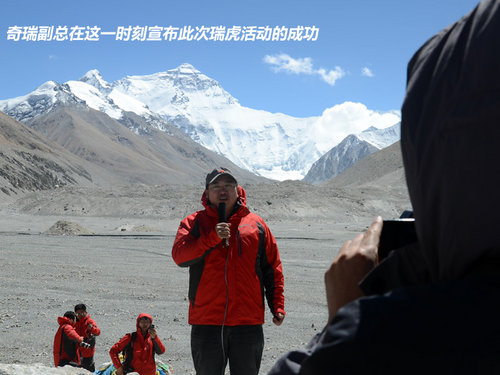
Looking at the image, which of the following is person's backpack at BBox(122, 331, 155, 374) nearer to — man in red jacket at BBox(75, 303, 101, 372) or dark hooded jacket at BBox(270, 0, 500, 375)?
man in red jacket at BBox(75, 303, 101, 372)

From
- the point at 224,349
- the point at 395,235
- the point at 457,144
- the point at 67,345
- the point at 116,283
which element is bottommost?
the point at 116,283

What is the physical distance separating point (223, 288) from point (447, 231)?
11.1 ft

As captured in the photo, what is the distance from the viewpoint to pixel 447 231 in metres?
0.68

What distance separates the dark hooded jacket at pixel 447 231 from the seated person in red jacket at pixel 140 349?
5733 mm

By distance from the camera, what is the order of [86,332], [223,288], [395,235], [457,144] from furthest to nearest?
[86,332]
[223,288]
[395,235]
[457,144]

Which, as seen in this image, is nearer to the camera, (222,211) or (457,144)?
(457,144)

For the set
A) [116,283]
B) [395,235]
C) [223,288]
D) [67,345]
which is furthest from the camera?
[116,283]

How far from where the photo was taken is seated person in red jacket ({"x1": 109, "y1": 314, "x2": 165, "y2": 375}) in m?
6.16

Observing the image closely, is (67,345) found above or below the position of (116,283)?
above

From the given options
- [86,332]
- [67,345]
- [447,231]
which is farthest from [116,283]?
[447,231]

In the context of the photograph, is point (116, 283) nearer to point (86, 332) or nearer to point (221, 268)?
point (86, 332)

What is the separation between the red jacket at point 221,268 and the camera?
13.0 feet

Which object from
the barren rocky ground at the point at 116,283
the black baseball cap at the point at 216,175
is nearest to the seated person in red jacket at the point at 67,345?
the barren rocky ground at the point at 116,283

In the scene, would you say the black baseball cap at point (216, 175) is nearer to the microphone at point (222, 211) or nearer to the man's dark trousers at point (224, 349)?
the microphone at point (222, 211)
